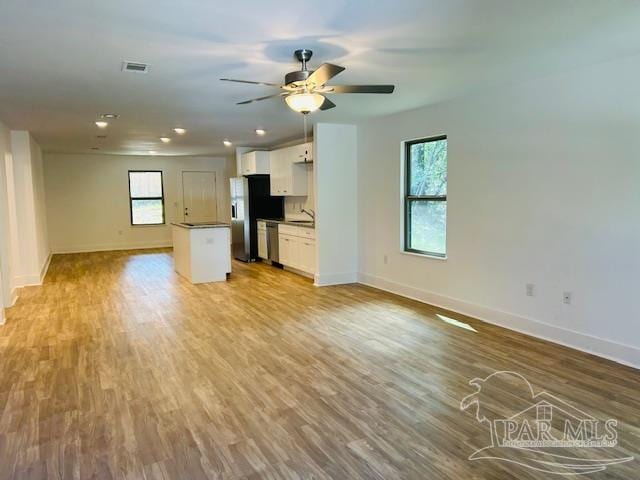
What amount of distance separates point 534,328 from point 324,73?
303cm

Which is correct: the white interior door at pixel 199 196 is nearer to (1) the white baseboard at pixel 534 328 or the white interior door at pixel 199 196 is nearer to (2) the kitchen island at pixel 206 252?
(2) the kitchen island at pixel 206 252

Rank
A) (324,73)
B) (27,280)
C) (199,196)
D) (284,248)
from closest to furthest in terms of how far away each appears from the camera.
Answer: (324,73), (27,280), (284,248), (199,196)

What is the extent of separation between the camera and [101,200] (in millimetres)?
10578

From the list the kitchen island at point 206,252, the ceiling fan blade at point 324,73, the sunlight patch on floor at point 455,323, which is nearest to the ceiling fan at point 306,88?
the ceiling fan blade at point 324,73

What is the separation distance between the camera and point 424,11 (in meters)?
2.44

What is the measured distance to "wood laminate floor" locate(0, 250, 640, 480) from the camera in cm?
Result: 221

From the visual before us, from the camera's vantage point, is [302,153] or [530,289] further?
[302,153]

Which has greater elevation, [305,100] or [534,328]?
[305,100]

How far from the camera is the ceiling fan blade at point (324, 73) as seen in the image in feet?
8.71

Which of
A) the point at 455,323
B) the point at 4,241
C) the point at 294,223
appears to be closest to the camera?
the point at 455,323

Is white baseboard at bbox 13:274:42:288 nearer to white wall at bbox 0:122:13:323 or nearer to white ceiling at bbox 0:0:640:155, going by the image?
white wall at bbox 0:122:13:323

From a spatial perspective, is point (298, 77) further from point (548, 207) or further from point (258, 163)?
point (258, 163)

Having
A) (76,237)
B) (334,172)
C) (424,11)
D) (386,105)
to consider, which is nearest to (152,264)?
(76,237)

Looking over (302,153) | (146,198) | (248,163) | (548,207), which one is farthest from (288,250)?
(146,198)
